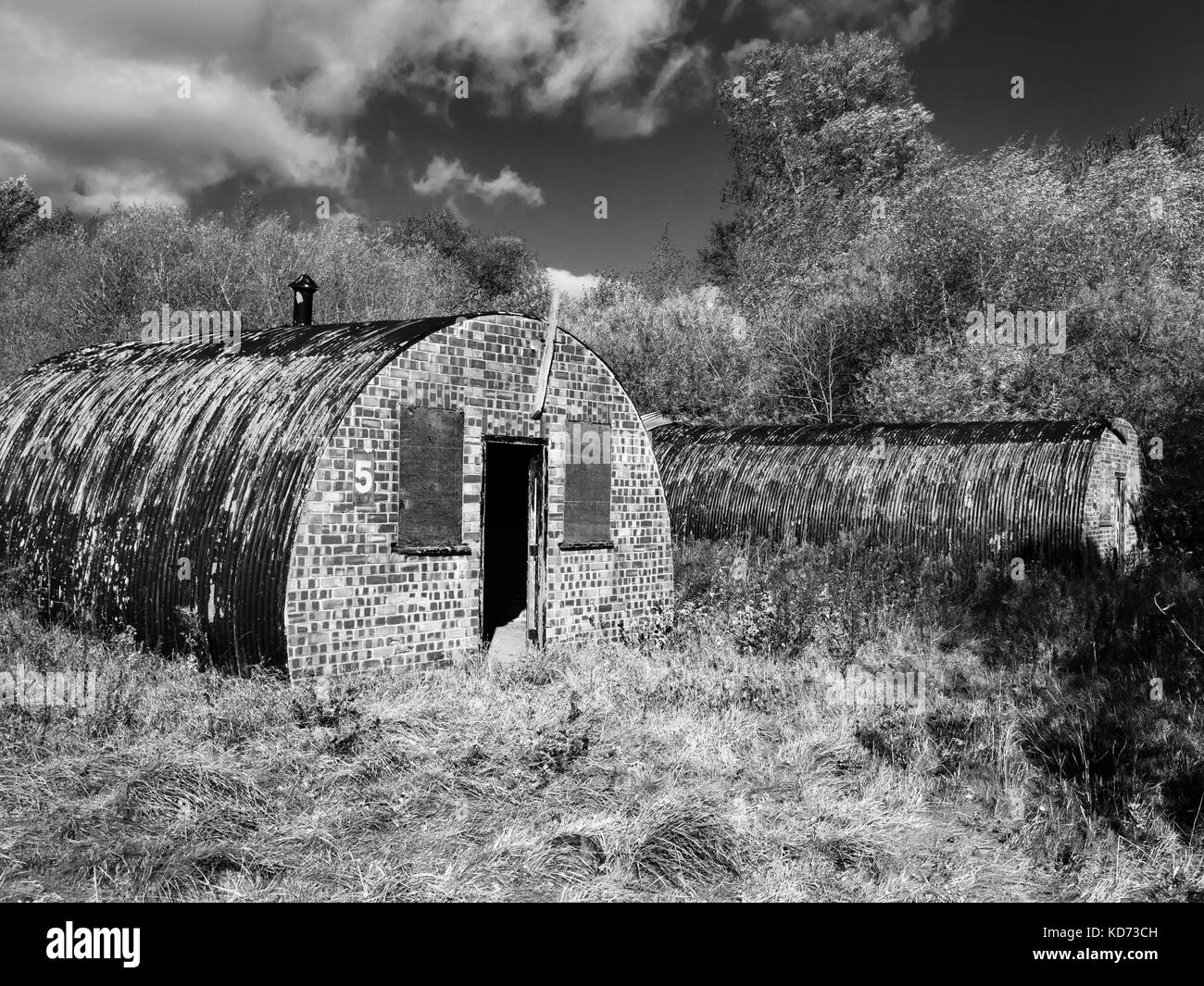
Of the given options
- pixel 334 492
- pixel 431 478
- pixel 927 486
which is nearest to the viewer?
pixel 334 492

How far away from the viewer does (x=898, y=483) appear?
18859mm

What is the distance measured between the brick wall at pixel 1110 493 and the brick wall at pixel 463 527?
813cm

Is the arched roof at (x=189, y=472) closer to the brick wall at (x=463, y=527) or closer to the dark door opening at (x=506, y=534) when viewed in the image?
the brick wall at (x=463, y=527)

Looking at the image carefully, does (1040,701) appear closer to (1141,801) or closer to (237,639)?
(1141,801)

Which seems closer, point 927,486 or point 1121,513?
point 927,486

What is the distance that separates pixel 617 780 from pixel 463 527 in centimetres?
431

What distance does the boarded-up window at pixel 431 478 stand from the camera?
1042 centimetres

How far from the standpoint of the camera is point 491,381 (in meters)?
11.4
